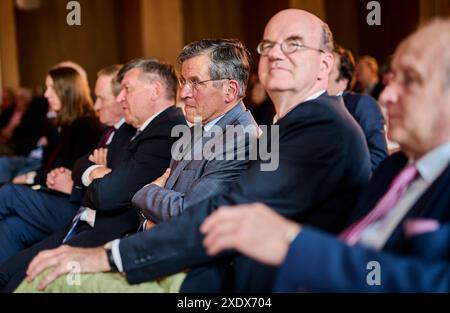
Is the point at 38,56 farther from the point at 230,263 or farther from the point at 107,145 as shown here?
the point at 230,263

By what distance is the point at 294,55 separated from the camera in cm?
216

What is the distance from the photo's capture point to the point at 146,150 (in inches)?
122

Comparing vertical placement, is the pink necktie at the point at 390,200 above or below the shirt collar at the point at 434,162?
below

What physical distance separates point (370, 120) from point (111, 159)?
4.94ft

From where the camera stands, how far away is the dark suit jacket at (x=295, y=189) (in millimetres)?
1922

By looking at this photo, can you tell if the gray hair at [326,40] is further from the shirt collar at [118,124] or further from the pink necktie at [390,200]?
the shirt collar at [118,124]

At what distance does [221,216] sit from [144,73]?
2.08 metres

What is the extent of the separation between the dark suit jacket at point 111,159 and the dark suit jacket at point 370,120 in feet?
4.31

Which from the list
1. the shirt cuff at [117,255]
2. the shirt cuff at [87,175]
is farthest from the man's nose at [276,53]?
the shirt cuff at [87,175]

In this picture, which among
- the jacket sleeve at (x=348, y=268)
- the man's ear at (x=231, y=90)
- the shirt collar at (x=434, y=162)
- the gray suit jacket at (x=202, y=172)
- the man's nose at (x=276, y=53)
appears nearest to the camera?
the jacket sleeve at (x=348, y=268)

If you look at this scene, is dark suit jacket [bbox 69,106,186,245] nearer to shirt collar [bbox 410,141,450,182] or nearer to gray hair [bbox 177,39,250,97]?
gray hair [bbox 177,39,250,97]

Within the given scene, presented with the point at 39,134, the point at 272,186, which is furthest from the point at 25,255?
the point at 39,134

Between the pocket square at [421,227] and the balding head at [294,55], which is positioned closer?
the pocket square at [421,227]

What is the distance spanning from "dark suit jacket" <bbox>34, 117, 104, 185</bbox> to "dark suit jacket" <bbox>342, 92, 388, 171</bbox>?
1.65 metres
